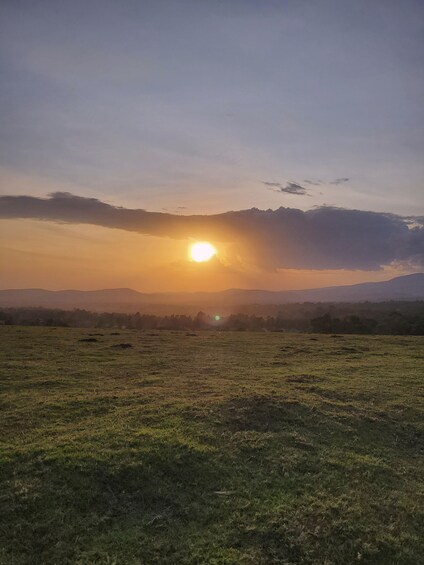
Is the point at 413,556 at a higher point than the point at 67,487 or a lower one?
lower

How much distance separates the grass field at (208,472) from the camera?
26.3 feet

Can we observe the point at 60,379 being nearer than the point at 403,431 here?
No

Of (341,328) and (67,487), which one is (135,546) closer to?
(67,487)

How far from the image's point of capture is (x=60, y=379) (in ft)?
63.5

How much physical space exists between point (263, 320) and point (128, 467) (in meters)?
76.0

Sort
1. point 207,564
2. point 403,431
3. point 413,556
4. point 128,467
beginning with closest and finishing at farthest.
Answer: point 207,564 → point 413,556 → point 128,467 → point 403,431

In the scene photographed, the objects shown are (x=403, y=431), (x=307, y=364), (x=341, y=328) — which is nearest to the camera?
(x=403, y=431)

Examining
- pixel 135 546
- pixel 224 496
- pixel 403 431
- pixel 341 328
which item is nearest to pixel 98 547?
pixel 135 546

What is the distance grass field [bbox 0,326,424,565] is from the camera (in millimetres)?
8031

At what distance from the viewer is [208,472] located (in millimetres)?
10359

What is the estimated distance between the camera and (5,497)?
349 inches

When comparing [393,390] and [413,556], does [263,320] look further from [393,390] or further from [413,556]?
[413,556]

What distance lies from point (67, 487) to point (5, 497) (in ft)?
3.83

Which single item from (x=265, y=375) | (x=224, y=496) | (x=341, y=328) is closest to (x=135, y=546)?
(x=224, y=496)
